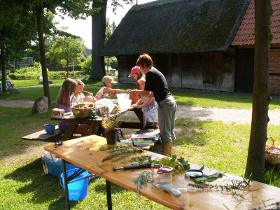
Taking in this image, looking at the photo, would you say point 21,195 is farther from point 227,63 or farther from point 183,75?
point 183,75

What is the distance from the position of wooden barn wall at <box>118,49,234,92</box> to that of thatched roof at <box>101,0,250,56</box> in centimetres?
99

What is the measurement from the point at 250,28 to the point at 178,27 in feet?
15.2

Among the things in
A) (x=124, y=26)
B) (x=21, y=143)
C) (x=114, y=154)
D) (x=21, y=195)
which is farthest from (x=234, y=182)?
(x=124, y=26)

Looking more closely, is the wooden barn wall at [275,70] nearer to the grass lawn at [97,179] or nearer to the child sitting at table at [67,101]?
the grass lawn at [97,179]

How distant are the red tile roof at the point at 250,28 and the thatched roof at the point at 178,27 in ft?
1.00

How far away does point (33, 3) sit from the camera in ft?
30.1

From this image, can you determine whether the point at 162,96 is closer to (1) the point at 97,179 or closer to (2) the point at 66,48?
(1) the point at 97,179

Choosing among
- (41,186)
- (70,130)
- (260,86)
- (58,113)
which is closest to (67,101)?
(58,113)

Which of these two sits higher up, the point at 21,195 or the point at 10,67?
the point at 10,67

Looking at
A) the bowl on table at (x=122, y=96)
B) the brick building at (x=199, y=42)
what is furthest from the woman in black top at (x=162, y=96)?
the brick building at (x=199, y=42)

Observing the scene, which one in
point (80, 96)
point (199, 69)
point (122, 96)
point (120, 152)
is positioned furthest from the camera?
point (199, 69)

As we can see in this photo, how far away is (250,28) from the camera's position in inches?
494

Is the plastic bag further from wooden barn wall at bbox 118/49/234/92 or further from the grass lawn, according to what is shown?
wooden barn wall at bbox 118/49/234/92

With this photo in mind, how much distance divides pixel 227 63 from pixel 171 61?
12.9 ft
